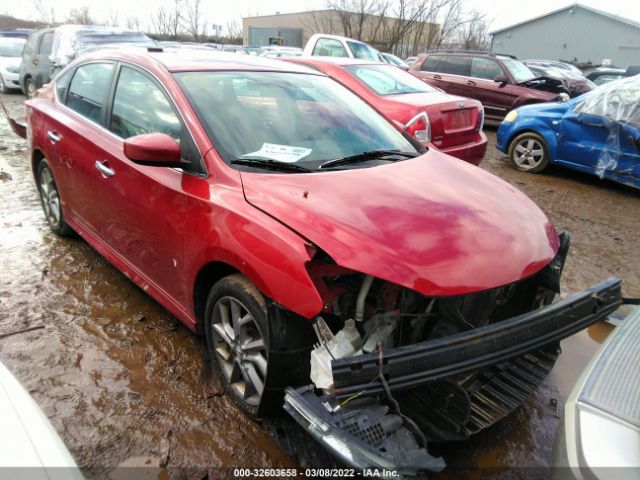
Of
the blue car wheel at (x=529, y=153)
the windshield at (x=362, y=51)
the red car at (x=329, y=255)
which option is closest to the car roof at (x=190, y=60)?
the red car at (x=329, y=255)

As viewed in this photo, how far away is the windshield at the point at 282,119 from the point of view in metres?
2.42

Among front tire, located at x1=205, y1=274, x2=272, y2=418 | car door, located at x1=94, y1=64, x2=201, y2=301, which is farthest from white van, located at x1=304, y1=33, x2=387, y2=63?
front tire, located at x1=205, y1=274, x2=272, y2=418

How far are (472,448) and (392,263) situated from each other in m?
1.14

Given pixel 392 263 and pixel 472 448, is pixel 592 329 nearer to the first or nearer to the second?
pixel 472 448

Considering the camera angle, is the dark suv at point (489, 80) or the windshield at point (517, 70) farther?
the windshield at point (517, 70)

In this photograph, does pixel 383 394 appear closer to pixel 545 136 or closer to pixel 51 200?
pixel 51 200

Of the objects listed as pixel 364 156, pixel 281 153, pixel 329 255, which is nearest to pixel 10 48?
pixel 281 153

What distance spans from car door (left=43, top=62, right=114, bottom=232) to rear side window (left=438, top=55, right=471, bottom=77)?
9.30 metres

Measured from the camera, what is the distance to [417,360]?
1.69m

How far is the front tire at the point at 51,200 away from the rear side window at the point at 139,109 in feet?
4.45

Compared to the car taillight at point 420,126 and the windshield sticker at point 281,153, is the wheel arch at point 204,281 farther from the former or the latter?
the car taillight at point 420,126

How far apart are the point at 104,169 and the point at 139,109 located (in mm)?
457

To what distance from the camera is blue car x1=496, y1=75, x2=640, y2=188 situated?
616 cm

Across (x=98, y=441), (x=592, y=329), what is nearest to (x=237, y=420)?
(x=98, y=441)
